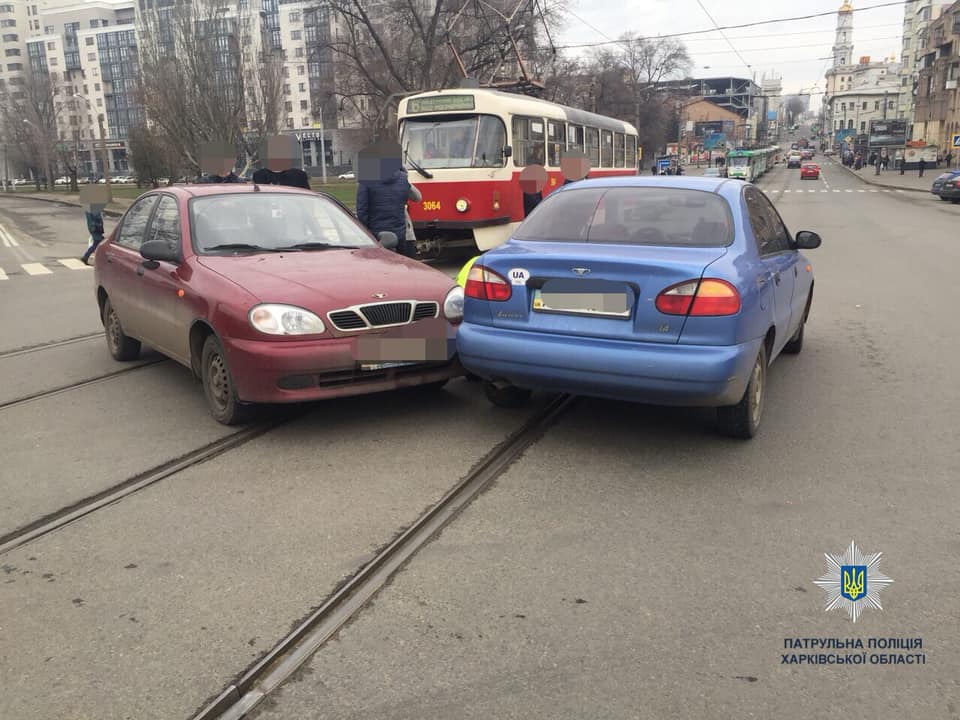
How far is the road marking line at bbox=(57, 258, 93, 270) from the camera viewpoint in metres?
17.4

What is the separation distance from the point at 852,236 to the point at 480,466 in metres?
17.6

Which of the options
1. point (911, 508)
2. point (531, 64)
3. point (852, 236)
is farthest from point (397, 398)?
point (531, 64)

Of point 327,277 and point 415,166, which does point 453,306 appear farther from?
point 415,166

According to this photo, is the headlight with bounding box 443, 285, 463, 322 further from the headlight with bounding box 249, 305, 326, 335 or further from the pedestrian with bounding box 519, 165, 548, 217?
the pedestrian with bounding box 519, 165, 548, 217

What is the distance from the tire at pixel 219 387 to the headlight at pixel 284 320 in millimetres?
380

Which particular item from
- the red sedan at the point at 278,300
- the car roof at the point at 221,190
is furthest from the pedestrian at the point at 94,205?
the red sedan at the point at 278,300

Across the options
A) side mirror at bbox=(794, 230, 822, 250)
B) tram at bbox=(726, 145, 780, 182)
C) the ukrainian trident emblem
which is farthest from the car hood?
tram at bbox=(726, 145, 780, 182)

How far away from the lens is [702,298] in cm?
445

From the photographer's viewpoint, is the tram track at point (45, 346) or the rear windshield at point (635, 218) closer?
the rear windshield at point (635, 218)

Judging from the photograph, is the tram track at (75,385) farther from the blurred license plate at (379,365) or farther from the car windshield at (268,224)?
the blurred license plate at (379,365)

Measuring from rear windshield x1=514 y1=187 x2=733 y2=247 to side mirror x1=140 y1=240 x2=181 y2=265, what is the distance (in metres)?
2.41

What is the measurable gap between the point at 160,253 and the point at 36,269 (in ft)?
43.2

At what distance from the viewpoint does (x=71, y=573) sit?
139 inches

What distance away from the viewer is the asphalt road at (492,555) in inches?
106
